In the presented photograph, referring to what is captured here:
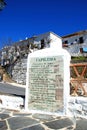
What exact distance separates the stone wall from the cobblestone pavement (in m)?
24.2

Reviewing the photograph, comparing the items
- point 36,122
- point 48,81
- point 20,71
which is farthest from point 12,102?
point 20,71

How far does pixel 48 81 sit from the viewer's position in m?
6.57

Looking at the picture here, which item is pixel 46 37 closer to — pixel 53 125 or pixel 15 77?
pixel 15 77

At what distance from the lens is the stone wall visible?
3112 centimetres

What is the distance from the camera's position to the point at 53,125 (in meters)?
5.18

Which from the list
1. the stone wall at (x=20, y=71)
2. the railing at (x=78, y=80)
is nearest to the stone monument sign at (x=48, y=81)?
the railing at (x=78, y=80)

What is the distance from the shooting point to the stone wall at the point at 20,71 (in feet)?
102

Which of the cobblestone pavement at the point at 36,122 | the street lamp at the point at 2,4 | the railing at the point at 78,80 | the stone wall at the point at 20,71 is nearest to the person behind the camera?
the cobblestone pavement at the point at 36,122

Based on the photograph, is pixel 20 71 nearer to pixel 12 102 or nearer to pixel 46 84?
pixel 12 102

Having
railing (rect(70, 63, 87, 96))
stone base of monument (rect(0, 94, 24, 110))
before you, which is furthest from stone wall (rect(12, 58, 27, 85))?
railing (rect(70, 63, 87, 96))

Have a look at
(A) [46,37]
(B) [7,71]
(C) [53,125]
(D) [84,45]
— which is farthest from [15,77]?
(C) [53,125]

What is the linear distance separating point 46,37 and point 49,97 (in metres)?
29.2

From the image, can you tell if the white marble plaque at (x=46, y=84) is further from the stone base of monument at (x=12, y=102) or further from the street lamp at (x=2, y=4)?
the street lamp at (x=2, y=4)

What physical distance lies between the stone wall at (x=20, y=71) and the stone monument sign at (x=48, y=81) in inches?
924
